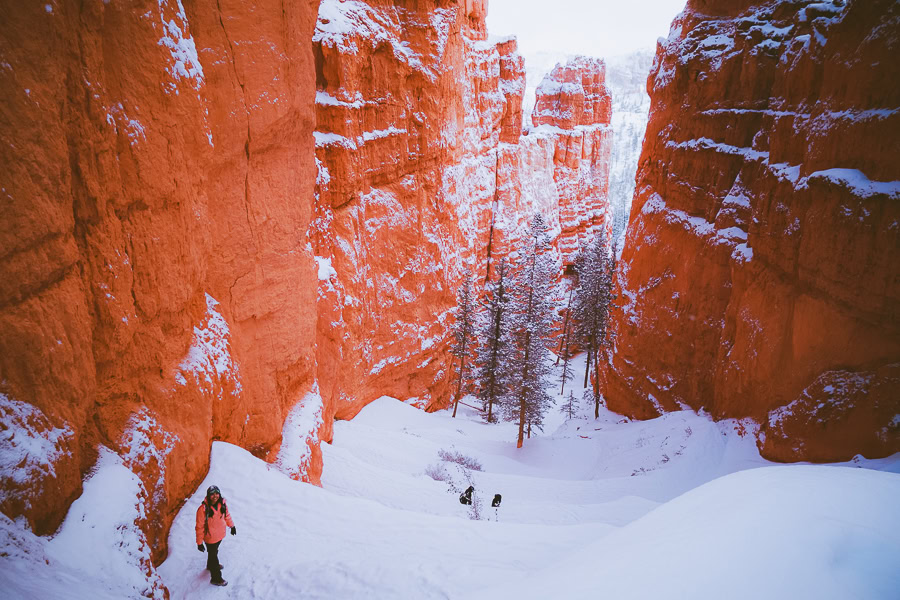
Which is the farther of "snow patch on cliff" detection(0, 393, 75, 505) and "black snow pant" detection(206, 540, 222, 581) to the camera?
"black snow pant" detection(206, 540, 222, 581)

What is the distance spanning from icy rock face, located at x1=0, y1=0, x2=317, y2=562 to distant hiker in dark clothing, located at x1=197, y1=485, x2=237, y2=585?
0.63 m

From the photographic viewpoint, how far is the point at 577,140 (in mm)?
55062

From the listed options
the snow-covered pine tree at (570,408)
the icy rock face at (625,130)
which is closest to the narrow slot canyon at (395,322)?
the snow-covered pine tree at (570,408)

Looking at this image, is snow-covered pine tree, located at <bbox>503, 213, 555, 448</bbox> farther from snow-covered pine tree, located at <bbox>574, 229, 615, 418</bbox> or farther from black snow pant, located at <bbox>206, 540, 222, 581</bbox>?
black snow pant, located at <bbox>206, 540, 222, 581</bbox>

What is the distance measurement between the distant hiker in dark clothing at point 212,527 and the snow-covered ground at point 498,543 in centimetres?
26

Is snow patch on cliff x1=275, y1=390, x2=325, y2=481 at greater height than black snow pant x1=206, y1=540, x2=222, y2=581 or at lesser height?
lesser

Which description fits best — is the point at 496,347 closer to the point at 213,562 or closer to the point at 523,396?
the point at 523,396

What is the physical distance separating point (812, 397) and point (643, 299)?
1048 centimetres

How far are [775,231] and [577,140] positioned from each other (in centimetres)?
4449

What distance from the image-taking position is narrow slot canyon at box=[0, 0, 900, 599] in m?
4.73

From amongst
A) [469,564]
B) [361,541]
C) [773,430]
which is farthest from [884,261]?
[361,541]

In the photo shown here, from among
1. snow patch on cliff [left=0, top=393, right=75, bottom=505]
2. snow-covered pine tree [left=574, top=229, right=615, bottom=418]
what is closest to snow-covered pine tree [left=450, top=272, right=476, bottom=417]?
snow-covered pine tree [left=574, top=229, right=615, bottom=418]

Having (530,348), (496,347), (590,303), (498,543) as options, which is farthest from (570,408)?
(498,543)

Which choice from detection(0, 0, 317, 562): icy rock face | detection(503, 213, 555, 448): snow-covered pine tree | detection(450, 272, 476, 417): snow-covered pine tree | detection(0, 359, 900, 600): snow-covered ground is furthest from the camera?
detection(450, 272, 476, 417): snow-covered pine tree
